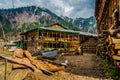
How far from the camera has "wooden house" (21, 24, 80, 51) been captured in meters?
40.5

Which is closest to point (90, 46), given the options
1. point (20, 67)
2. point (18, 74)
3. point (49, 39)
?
point (49, 39)

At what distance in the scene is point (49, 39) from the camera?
4228cm

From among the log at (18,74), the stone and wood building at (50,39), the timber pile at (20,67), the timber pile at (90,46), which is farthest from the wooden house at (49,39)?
the log at (18,74)

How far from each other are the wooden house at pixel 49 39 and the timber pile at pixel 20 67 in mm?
29128

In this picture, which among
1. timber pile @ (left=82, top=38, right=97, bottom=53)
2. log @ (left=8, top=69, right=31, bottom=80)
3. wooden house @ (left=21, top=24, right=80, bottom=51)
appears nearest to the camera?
log @ (left=8, top=69, right=31, bottom=80)

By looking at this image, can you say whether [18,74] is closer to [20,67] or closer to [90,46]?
[20,67]

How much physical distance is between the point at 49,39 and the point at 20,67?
3328cm

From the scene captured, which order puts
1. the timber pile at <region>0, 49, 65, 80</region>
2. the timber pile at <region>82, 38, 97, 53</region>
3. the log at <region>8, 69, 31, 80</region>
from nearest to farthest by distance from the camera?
the log at <region>8, 69, 31, 80</region> < the timber pile at <region>0, 49, 65, 80</region> < the timber pile at <region>82, 38, 97, 53</region>

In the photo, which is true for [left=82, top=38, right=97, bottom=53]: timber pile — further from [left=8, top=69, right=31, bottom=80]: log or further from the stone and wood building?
[left=8, top=69, right=31, bottom=80]: log

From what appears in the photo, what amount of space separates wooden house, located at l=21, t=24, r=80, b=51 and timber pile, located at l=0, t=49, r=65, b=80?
29.1 m

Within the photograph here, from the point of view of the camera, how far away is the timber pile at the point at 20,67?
8.17 metres

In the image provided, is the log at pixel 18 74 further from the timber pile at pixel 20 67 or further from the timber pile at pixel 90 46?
the timber pile at pixel 90 46

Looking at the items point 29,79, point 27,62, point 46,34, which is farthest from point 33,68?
point 46,34

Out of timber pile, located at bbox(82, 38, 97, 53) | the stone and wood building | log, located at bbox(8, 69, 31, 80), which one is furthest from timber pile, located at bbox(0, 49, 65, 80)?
the stone and wood building
